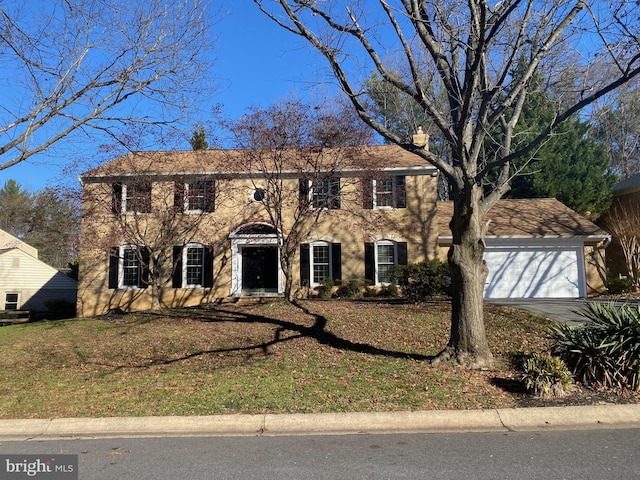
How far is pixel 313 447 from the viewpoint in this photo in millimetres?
5516

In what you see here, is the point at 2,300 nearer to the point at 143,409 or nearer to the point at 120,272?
the point at 120,272

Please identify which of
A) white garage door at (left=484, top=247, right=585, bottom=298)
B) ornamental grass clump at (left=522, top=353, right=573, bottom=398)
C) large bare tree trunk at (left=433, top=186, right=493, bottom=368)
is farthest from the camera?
white garage door at (left=484, top=247, right=585, bottom=298)

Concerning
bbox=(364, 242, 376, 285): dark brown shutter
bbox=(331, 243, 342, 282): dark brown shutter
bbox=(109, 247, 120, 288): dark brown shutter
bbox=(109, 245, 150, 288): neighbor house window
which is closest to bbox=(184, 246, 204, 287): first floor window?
bbox=(109, 245, 150, 288): neighbor house window

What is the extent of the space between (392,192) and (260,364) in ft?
39.7

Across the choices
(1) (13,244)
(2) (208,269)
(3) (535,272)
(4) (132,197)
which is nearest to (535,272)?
(3) (535,272)

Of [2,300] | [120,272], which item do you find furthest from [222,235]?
[2,300]

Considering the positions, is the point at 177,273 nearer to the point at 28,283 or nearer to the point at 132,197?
the point at 132,197

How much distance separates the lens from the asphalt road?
461 cm

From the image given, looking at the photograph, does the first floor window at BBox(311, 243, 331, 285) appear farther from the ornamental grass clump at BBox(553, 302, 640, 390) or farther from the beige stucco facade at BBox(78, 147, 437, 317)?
the ornamental grass clump at BBox(553, 302, 640, 390)

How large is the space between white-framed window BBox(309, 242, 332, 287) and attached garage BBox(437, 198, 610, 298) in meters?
4.60

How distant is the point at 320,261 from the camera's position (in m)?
19.9

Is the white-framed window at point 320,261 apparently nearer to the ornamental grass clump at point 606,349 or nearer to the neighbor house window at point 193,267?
the neighbor house window at point 193,267

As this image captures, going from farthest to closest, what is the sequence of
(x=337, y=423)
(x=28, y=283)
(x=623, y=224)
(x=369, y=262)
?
1. (x=28, y=283)
2. (x=623, y=224)
3. (x=369, y=262)
4. (x=337, y=423)

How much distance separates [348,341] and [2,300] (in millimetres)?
25206
